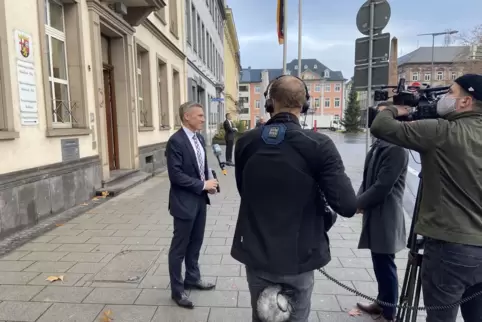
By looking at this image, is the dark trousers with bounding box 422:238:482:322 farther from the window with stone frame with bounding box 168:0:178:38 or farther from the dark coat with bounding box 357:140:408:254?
the window with stone frame with bounding box 168:0:178:38

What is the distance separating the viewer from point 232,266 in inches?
167

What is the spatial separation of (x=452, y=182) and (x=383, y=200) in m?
0.97

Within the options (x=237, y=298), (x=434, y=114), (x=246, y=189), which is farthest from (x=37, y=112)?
(x=434, y=114)

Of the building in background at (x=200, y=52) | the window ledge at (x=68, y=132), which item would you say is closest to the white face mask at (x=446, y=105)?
the window ledge at (x=68, y=132)

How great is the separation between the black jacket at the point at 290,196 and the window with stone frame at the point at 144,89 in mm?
Answer: 10543

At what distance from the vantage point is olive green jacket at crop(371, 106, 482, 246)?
197cm

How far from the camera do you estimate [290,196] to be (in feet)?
6.20

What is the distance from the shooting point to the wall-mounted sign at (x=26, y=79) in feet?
18.3

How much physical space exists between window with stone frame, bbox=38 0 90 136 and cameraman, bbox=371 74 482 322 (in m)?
6.45

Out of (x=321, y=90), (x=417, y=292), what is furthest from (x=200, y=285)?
(x=321, y=90)

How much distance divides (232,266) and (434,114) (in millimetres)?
2790

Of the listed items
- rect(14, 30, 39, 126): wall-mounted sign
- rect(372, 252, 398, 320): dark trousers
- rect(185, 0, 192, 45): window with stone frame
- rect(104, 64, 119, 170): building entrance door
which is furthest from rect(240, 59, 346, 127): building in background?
rect(372, 252, 398, 320): dark trousers

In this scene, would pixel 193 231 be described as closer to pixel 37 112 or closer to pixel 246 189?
pixel 246 189

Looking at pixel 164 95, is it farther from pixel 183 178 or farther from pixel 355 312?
pixel 355 312
